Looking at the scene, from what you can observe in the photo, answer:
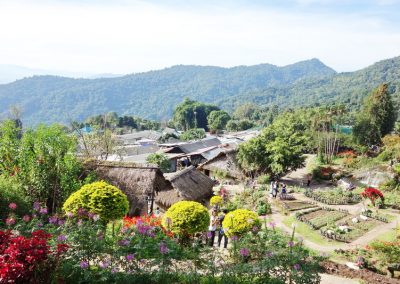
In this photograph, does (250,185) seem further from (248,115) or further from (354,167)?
(248,115)

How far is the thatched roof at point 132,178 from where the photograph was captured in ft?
64.5

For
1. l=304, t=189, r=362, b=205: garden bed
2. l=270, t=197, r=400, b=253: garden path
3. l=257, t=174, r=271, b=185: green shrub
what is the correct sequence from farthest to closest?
l=257, t=174, r=271, b=185: green shrub
l=304, t=189, r=362, b=205: garden bed
l=270, t=197, r=400, b=253: garden path

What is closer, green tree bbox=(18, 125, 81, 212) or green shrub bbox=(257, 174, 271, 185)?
green tree bbox=(18, 125, 81, 212)

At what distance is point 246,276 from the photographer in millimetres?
9086

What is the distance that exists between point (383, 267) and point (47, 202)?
527 inches

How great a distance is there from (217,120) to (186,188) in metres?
76.3

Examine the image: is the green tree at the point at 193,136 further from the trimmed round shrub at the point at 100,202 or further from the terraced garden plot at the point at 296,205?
the trimmed round shrub at the point at 100,202

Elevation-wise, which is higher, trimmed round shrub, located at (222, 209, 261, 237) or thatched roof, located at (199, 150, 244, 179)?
trimmed round shrub, located at (222, 209, 261, 237)

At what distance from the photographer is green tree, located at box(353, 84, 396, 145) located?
49344 millimetres

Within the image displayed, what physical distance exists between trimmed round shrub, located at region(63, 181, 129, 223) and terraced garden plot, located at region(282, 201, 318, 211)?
12.5 m

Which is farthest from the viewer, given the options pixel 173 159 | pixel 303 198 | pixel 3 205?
pixel 173 159

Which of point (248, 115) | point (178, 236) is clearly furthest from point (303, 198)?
point (248, 115)

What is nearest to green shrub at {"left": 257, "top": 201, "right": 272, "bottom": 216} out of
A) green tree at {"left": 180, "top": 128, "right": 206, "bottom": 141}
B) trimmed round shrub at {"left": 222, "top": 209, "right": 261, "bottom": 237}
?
trimmed round shrub at {"left": 222, "top": 209, "right": 261, "bottom": 237}

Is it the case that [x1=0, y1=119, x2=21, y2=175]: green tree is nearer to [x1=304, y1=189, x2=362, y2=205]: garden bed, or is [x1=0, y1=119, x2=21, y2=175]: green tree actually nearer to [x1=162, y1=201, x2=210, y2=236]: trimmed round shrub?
[x1=162, y1=201, x2=210, y2=236]: trimmed round shrub
